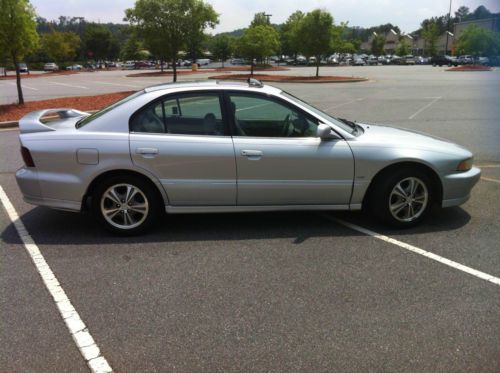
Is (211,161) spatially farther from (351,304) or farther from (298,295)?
(351,304)

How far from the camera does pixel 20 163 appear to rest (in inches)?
328

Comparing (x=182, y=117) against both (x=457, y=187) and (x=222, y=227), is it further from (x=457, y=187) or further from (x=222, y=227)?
(x=457, y=187)

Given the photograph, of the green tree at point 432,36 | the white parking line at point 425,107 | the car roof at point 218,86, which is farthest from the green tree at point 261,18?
the car roof at point 218,86

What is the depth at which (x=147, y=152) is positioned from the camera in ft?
15.5

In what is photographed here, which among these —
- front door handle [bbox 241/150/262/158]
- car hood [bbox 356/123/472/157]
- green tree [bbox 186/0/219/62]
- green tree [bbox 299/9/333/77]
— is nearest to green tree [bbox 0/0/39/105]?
green tree [bbox 186/0/219/62]

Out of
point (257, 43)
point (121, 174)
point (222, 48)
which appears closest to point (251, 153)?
point (121, 174)

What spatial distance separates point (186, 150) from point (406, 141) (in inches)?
89.2

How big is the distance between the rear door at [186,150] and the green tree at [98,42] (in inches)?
3797

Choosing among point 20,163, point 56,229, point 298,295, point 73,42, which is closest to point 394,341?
point 298,295

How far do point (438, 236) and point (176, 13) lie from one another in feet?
64.2

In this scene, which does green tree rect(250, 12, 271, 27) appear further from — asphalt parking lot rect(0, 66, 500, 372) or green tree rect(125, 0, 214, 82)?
asphalt parking lot rect(0, 66, 500, 372)

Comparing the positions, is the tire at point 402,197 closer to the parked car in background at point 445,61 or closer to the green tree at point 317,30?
the green tree at point 317,30

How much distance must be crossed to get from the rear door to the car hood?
4.64 ft

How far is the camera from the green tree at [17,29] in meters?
14.3
